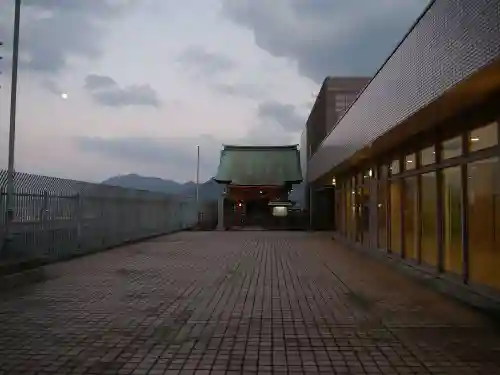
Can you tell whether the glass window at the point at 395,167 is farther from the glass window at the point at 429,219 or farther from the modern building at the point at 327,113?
the modern building at the point at 327,113

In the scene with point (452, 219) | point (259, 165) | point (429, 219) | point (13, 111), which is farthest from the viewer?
point (259, 165)

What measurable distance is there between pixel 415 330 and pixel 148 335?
10.4 ft

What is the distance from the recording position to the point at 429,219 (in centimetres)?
1136

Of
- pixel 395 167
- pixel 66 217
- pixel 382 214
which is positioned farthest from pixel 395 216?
pixel 66 217

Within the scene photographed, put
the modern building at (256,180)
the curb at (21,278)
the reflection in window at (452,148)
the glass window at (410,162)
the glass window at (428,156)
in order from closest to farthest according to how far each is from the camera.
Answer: the reflection in window at (452,148)
the curb at (21,278)
the glass window at (428,156)
the glass window at (410,162)
the modern building at (256,180)

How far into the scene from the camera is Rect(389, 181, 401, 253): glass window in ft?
45.2

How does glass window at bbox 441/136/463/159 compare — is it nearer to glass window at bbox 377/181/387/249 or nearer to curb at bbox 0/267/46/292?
glass window at bbox 377/181/387/249

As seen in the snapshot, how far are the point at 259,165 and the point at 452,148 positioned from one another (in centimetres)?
3484

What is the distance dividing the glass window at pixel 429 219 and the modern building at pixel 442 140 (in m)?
0.02

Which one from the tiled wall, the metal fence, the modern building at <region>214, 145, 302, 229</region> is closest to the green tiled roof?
the modern building at <region>214, 145, 302, 229</region>

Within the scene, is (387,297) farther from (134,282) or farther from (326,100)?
(326,100)

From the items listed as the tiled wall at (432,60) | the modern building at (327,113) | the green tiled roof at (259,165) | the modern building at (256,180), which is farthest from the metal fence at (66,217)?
the green tiled roof at (259,165)

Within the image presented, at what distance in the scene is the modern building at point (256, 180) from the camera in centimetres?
4203

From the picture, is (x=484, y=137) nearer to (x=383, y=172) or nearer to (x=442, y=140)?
(x=442, y=140)
